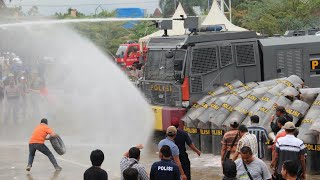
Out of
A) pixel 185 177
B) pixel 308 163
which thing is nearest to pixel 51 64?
pixel 308 163

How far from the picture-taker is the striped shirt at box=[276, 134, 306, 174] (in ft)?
33.2

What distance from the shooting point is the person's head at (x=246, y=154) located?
8.93 m

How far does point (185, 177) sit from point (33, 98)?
611 inches

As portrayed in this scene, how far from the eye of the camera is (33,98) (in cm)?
2580

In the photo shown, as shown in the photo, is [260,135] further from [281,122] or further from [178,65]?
[178,65]

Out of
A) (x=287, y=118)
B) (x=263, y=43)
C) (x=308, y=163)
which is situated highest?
(x=263, y=43)

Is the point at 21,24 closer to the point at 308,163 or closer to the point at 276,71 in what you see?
the point at 276,71

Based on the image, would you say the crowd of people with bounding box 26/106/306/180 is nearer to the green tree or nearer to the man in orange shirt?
the man in orange shirt

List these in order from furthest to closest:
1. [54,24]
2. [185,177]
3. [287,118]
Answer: [54,24]
[287,118]
[185,177]

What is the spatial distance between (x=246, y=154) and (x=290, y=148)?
1.40 m

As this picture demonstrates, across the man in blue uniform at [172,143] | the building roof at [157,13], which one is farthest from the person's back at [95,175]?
the building roof at [157,13]

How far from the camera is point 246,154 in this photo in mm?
8961

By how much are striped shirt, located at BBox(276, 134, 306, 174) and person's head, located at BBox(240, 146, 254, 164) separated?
123 cm

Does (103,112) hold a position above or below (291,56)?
below
